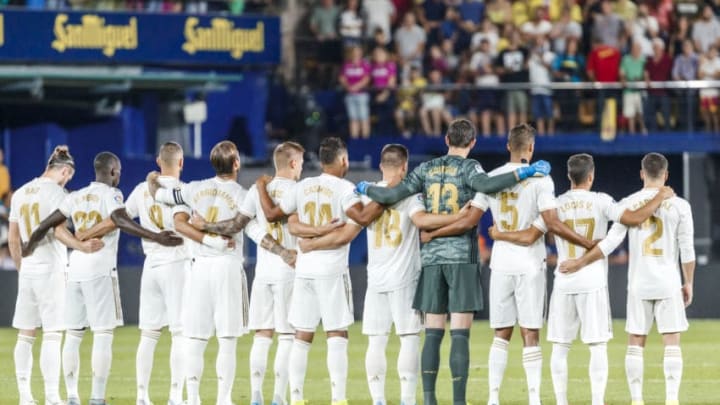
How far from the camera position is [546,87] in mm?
27234

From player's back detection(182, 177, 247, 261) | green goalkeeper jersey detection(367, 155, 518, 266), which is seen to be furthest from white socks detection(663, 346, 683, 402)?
player's back detection(182, 177, 247, 261)

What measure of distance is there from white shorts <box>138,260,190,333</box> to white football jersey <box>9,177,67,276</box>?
0.84 m

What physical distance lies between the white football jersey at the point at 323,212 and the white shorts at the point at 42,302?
2223mm

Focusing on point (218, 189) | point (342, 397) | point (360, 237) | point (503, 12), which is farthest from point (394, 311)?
point (503, 12)

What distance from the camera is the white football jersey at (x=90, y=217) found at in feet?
45.6

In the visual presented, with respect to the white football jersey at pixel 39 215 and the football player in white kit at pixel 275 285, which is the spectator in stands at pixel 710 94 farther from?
the white football jersey at pixel 39 215

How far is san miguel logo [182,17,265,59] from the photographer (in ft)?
88.7

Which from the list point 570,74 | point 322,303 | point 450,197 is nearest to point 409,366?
point 322,303

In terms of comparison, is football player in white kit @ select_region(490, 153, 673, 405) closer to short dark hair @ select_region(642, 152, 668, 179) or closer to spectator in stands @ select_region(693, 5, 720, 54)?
short dark hair @ select_region(642, 152, 668, 179)

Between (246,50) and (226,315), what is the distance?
14593 mm

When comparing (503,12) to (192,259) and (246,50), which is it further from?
(192,259)

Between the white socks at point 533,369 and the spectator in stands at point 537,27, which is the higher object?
the spectator in stands at point 537,27

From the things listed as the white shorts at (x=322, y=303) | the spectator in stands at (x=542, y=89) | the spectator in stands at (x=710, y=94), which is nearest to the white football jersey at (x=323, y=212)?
the white shorts at (x=322, y=303)

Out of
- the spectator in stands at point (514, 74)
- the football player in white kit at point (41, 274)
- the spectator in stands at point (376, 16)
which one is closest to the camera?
the football player in white kit at point (41, 274)
